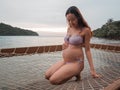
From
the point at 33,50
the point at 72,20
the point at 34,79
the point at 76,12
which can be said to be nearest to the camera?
the point at 76,12

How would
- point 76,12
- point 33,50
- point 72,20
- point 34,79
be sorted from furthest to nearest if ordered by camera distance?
1. point 33,50
2. point 34,79
3. point 72,20
4. point 76,12

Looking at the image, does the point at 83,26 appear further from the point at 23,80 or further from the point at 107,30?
the point at 107,30

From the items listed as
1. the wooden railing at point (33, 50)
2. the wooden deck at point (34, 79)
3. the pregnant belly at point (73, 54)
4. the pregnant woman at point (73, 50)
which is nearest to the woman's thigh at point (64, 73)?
the pregnant woman at point (73, 50)

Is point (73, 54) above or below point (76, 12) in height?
below

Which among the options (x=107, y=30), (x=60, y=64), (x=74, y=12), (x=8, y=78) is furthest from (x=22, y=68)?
(x=107, y=30)

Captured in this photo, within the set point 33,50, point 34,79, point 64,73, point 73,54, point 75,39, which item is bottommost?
point 33,50

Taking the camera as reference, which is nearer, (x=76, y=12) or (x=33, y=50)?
(x=76, y=12)

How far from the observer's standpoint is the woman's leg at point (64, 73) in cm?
442

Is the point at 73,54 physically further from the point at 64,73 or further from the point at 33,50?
the point at 33,50

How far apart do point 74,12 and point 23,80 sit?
2.42m

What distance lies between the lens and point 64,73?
4410 mm

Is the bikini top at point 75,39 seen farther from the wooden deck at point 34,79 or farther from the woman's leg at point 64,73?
the wooden deck at point 34,79

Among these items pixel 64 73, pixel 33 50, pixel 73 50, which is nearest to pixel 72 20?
pixel 73 50

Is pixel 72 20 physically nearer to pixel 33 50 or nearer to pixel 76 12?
pixel 76 12
